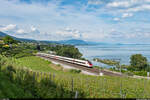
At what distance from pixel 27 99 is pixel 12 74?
8.41 feet

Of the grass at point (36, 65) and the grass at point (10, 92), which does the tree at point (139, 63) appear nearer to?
the grass at point (36, 65)

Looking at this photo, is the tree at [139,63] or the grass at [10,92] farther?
the tree at [139,63]

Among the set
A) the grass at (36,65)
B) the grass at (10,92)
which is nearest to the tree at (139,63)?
the grass at (36,65)

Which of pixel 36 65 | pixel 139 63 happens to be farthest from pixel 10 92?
pixel 139 63

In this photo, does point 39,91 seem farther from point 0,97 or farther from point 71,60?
point 71,60

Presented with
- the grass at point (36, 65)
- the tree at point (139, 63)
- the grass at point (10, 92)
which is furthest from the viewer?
the tree at point (139, 63)

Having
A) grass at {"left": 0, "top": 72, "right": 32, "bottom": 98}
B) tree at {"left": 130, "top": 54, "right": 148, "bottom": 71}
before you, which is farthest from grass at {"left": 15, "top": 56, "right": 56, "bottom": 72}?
tree at {"left": 130, "top": 54, "right": 148, "bottom": 71}

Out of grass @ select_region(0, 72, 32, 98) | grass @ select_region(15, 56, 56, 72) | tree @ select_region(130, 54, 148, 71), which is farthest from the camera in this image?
tree @ select_region(130, 54, 148, 71)

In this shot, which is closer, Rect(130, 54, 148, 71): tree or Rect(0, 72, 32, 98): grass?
Rect(0, 72, 32, 98): grass

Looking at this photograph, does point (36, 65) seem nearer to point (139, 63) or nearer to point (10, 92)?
point (10, 92)

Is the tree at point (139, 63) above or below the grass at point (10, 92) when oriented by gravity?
below

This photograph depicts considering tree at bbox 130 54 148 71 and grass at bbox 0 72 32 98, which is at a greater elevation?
grass at bbox 0 72 32 98

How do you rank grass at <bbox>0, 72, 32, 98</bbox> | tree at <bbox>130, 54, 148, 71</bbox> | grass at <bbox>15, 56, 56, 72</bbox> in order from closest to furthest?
grass at <bbox>0, 72, 32, 98</bbox>, grass at <bbox>15, 56, 56, 72</bbox>, tree at <bbox>130, 54, 148, 71</bbox>

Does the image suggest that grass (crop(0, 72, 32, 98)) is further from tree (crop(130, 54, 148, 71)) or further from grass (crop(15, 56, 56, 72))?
tree (crop(130, 54, 148, 71))
